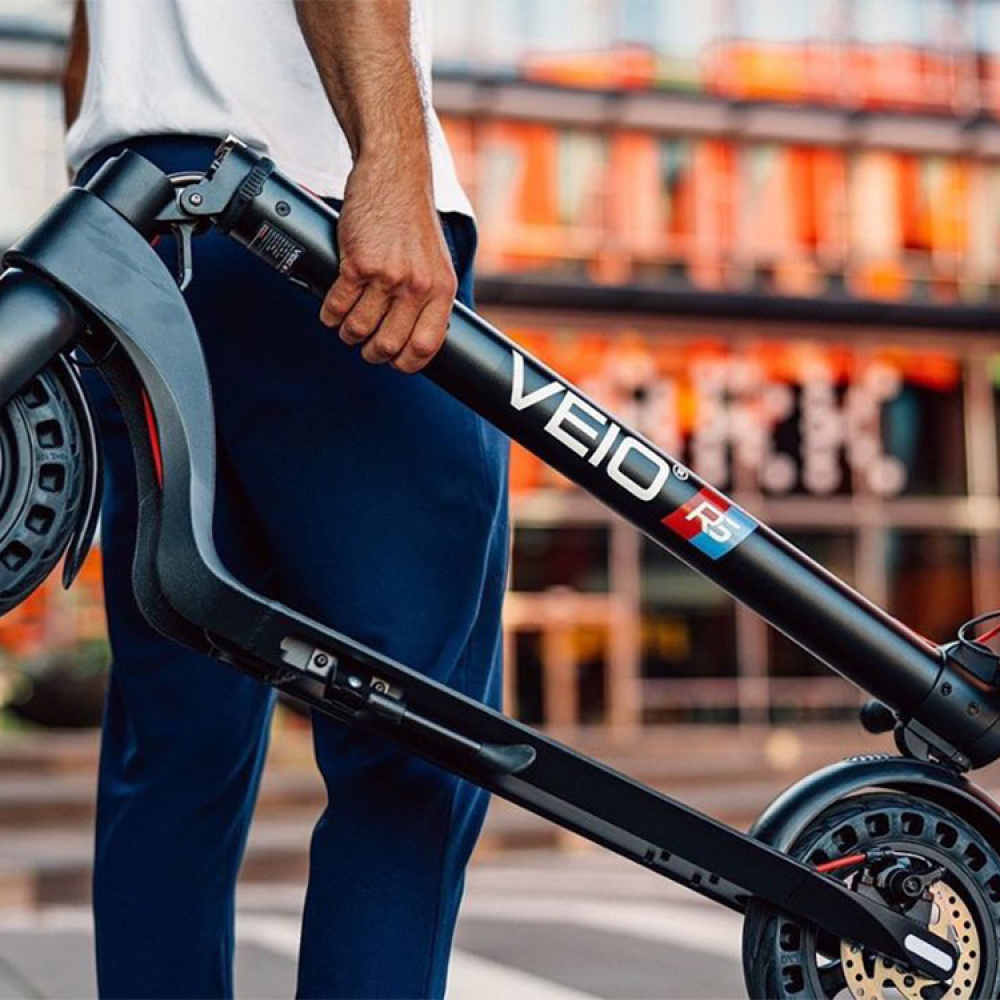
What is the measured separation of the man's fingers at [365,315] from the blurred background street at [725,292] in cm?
1541

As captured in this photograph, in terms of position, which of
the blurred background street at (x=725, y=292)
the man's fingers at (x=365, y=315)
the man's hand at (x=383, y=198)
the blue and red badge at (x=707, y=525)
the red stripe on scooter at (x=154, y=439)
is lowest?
the red stripe on scooter at (x=154, y=439)

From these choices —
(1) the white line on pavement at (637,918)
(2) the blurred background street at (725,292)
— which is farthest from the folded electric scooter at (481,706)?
(2) the blurred background street at (725,292)

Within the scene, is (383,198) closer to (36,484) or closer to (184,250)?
(184,250)

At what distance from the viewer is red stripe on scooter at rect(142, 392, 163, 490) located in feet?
6.06

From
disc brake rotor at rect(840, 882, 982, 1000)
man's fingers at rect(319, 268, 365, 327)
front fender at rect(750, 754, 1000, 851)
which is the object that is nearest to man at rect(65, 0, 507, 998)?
man's fingers at rect(319, 268, 365, 327)

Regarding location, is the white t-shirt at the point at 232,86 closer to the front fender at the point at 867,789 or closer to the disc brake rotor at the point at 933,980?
the front fender at the point at 867,789

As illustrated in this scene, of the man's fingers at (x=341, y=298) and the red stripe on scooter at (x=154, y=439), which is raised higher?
the man's fingers at (x=341, y=298)

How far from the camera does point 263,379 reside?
6.41ft

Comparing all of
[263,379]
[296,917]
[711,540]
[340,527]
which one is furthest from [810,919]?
[296,917]

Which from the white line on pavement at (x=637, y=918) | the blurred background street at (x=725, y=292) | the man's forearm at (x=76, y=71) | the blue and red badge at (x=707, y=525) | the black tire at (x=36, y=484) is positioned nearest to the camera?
the black tire at (x=36, y=484)

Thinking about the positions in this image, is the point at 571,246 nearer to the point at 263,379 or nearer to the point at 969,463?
the point at 969,463

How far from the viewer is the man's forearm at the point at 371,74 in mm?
1852

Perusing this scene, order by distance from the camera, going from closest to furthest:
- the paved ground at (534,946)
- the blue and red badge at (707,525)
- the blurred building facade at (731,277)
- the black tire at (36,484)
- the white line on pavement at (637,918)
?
the black tire at (36,484) < the blue and red badge at (707,525) < the paved ground at (534,946) < the white line on pavement at (637,918) < the blurred building facade at (731,277)

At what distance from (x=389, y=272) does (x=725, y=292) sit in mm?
18051
